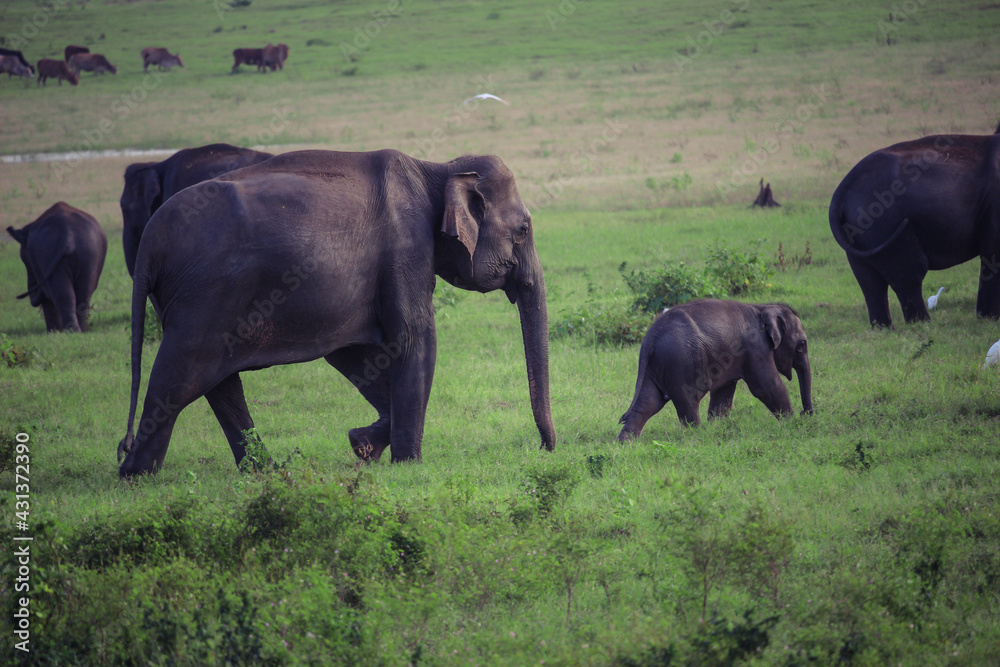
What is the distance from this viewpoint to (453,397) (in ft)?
31.7

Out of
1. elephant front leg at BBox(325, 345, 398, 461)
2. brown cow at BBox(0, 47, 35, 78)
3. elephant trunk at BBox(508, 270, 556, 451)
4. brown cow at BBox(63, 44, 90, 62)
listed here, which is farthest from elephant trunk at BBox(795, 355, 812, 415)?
brown cow at BBox(63, 44, 90, 62)

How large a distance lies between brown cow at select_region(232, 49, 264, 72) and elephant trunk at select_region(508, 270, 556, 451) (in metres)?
44.7

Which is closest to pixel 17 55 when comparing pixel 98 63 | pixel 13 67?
pixel 13 67

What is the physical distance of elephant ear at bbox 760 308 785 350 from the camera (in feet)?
27.4

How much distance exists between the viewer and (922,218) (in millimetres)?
11141

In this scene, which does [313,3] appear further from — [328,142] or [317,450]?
[317,450]

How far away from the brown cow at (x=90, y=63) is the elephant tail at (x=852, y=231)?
4601 centimetres

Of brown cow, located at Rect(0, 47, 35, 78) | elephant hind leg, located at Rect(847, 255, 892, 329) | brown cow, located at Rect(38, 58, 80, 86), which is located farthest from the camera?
brown cow, located at Rect(38, 58, 80, 86)

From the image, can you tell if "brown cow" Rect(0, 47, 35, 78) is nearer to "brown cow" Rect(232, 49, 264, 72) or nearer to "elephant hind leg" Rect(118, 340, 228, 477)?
"brown cow" Rect(232, 49, 264, 72)

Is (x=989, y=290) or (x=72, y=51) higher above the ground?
(x=989, y=290)

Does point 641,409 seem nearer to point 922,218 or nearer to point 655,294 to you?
point 655,294

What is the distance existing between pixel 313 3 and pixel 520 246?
63.1 metres

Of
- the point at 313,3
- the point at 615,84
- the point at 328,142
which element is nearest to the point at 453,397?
the point at 328,142

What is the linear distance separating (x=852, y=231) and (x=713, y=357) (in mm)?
4469
